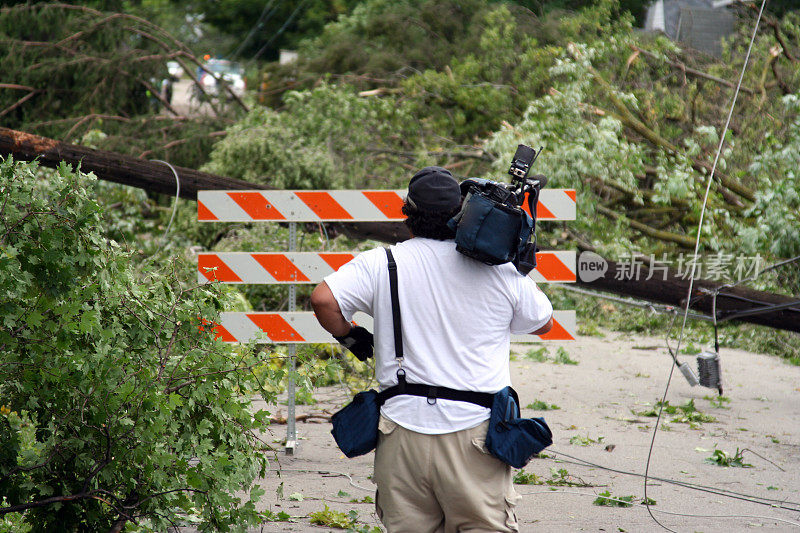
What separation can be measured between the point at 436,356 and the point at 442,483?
38cm

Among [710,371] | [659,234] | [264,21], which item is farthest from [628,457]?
[264,21]

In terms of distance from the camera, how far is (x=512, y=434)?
2.60 metres

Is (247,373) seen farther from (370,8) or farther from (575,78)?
(370,8)

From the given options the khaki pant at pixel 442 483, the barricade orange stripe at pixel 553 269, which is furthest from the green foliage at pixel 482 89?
the khaki pant at pixel 442 483

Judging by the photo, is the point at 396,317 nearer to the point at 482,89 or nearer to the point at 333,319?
the point at 333,319

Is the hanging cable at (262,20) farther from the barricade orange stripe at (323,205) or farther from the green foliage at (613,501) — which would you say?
the green foliage at (613,501)

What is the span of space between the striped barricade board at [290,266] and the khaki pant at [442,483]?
2.45 m

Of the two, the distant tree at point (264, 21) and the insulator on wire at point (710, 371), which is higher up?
the distant tree at point (264, 21)

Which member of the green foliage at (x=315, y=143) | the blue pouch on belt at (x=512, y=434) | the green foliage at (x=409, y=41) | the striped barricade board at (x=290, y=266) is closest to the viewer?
the blue pouch on belt at (x=512, y=434)

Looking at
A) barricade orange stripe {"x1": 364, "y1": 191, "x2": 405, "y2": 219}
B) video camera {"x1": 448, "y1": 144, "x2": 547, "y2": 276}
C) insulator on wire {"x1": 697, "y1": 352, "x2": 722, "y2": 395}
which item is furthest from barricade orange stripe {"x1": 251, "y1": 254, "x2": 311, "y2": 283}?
insulator on wire {"x1": 697, "y1": 352, "x2": 722, "y2": 395}

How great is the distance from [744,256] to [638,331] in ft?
7.25

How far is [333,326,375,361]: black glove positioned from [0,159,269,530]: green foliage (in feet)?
2.13

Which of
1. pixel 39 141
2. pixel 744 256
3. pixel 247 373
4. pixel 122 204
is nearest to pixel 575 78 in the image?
pixel 744 256

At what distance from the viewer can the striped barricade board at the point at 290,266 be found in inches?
197
